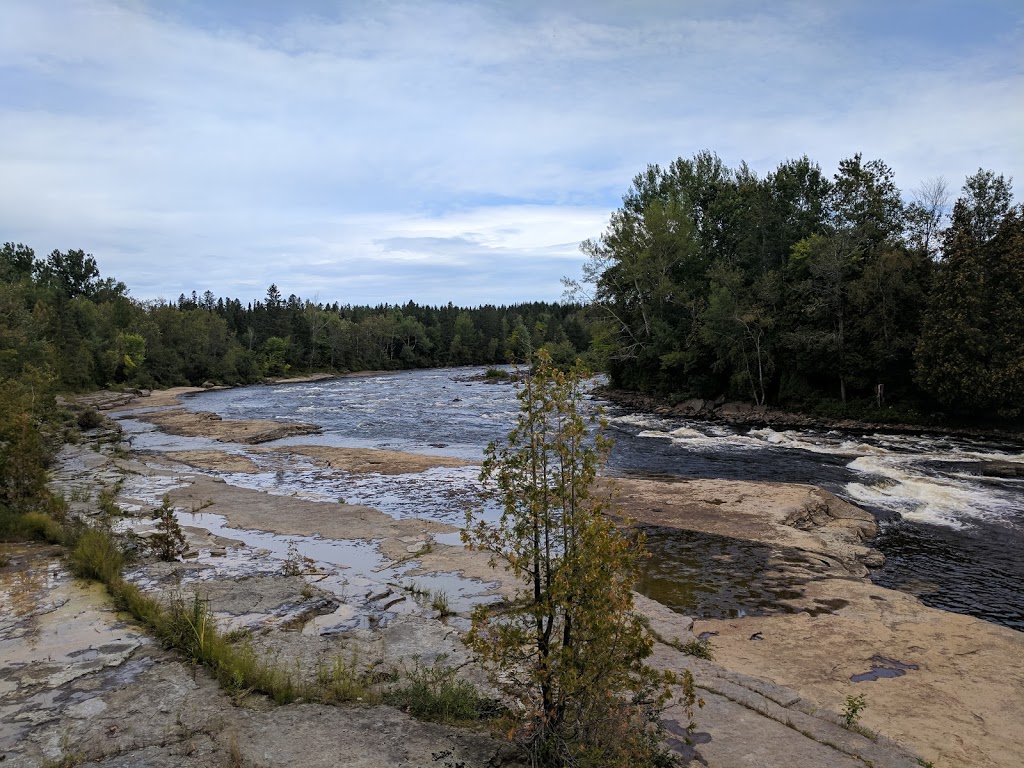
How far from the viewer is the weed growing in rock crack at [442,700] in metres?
5.80

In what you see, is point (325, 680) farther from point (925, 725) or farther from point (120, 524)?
point (120, 524)

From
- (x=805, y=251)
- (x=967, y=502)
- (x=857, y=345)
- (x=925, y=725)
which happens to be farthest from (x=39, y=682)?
(x=805, y=251)

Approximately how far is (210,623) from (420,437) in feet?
86.4

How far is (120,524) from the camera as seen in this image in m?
13.9

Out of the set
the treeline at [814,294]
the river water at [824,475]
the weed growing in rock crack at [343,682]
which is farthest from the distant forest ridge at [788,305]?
the weed growing in rock crack at [343,682]

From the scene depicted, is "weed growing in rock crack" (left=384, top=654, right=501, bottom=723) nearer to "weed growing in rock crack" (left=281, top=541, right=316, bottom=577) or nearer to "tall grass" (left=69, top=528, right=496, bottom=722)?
"tall grass" (left=69, top=528, right=496, bottom=722)

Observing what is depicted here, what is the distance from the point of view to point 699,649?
27.2ft

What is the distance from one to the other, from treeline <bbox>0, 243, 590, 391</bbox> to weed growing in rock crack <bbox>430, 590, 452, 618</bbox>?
34511mm

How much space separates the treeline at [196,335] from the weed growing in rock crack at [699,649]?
37506 millimetres

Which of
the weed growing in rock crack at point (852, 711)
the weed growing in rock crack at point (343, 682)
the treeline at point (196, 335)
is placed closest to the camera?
the weed growing in rock crack at point (343, 682)

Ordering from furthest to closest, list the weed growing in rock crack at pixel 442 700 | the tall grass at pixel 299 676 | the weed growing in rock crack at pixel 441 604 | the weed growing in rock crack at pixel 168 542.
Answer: the weed growing in rock crack at pixel 168 542, the weed growing in rock crack at pixel 441 604, the tall grass at pixel 299 676, the weed growing in rock crack at pixel 442 700

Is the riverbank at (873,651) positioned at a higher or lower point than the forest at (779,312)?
lower

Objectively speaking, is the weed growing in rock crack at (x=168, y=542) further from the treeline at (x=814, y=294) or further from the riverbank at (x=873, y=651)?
the treeline at (x=814, y=294)

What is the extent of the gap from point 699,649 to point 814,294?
34.8 meters
